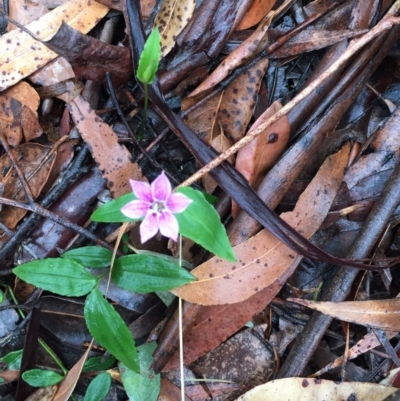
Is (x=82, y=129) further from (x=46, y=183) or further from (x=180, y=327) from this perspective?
(x=180, y=327)

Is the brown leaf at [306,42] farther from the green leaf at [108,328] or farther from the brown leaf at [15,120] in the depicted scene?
the green leaf at [108,328]

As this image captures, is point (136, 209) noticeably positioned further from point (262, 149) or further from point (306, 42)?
point (306, 42)

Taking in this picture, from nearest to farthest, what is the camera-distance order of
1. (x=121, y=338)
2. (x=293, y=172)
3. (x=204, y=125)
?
(x=121, y=338), (x=293, y=172), (x=204, y=125)

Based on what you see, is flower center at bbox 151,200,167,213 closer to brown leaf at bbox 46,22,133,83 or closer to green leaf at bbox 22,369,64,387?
brown leaf at bbox 46,22,133,83

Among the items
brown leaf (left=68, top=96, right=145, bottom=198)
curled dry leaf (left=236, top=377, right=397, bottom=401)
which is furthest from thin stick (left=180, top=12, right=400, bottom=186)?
curled dry leaf (left=236, top=377, right=397, bottom=401)

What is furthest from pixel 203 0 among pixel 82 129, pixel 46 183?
pixel 46 183

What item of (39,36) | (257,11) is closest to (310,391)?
(257,11)

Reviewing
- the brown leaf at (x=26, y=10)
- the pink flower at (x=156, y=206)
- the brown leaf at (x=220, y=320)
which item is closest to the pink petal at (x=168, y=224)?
the pink flower at (x=156, y=206)
